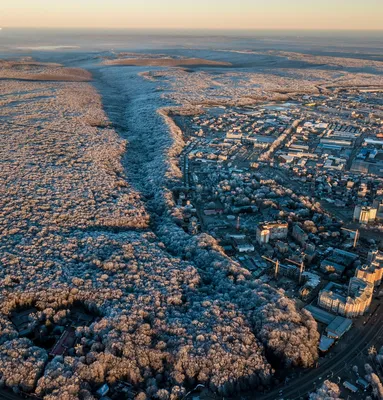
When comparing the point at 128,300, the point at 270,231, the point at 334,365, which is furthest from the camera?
the point at 270,231

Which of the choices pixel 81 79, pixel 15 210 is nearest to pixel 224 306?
pixel 15 210

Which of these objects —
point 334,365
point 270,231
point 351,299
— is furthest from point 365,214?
point 334,365

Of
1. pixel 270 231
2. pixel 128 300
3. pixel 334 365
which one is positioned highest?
pixel 270 231

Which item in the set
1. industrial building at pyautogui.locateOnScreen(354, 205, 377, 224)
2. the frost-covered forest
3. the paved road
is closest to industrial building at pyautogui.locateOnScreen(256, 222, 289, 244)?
the frost-covered forest

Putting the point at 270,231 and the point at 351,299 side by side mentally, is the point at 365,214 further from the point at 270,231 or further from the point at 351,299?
the point at 351,299

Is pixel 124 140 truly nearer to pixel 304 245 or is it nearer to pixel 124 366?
pixel 304 245

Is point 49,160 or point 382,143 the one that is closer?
point 49,160
